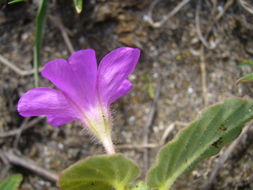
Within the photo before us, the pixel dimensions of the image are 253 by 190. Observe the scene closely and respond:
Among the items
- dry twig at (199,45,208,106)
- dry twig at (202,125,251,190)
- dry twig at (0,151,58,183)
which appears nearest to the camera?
dry twig at (202,125,251,190)

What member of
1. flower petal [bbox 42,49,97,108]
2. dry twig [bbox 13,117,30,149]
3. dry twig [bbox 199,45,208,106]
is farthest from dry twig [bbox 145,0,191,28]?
flower petal [bbox 42,49,97,108]

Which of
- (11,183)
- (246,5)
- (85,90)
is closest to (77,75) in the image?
(85,90)

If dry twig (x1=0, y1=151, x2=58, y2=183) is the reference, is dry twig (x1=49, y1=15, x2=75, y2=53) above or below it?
above

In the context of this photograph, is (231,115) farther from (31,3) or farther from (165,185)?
(31,3)

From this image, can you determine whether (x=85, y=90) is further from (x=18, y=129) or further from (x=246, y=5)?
(x=246, y=5)

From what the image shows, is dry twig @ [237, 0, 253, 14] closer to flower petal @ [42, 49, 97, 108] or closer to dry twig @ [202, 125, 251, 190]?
dry twig @ [202, 125, 251, 190]

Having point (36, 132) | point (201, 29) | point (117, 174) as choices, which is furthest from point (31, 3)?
point (117, 174)

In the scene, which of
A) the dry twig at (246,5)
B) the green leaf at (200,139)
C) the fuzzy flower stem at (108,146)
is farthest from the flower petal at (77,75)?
the dry twig at (246,5)
